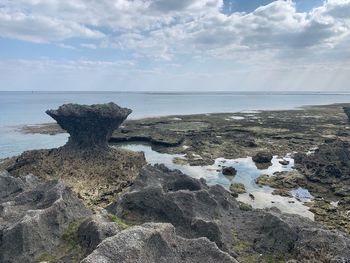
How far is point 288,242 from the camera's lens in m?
33.8

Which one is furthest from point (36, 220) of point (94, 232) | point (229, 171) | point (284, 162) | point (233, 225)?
point (284, 162)

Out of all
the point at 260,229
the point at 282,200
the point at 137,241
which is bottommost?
the point at 282,200

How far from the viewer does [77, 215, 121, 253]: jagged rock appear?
27448mm

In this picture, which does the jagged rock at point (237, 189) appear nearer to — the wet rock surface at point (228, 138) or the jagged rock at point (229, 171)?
the jagged rock at point (229, 171)

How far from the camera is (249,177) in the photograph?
74.5 metres

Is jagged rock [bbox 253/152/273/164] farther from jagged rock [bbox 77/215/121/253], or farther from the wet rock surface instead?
jagged rock [bbox 77/215/121/253]

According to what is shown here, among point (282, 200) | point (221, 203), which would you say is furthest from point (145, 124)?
point (221, 203)

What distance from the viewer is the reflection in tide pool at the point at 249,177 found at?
57.7m

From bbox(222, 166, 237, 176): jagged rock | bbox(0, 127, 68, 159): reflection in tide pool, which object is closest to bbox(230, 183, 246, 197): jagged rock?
bbox(222, 166, 237, 176): jagged rock

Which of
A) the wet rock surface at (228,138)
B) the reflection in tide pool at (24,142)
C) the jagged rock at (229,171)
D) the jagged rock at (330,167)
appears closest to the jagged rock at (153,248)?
the jagged rock at (330,167)

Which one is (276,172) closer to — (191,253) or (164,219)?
(164,219)

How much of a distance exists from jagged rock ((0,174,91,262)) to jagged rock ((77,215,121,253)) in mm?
3098

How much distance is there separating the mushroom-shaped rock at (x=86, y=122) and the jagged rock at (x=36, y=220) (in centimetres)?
4245

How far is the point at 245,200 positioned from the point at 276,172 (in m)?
20.2
